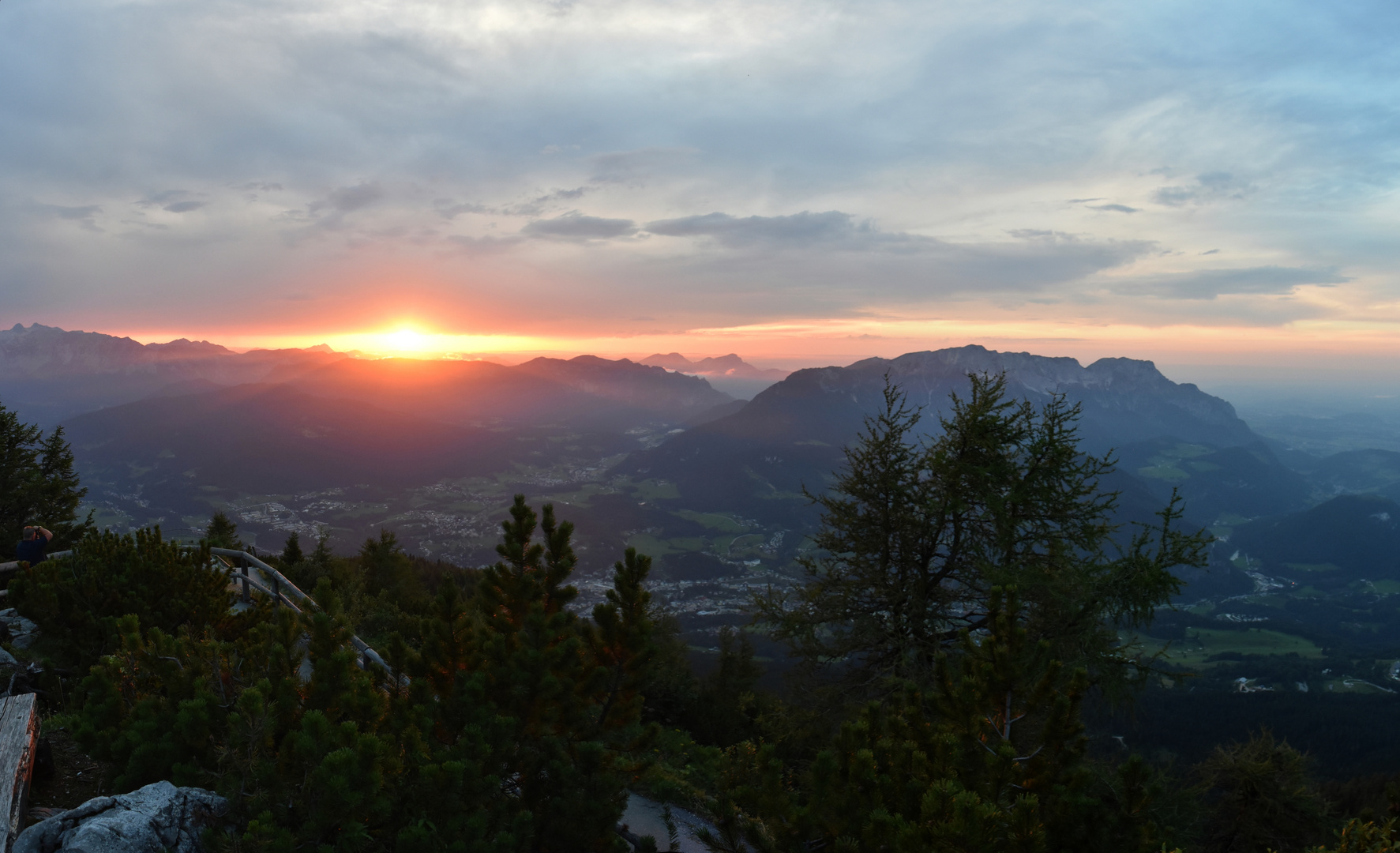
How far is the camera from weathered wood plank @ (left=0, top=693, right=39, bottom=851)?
5590 millimetres

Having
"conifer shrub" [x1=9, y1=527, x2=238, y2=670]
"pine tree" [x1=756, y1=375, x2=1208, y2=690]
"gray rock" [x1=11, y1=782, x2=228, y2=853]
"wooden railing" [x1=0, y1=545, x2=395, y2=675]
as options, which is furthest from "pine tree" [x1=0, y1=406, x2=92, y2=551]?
"pine tree" [x1=756, y1=375, x2=1208, y2=690]

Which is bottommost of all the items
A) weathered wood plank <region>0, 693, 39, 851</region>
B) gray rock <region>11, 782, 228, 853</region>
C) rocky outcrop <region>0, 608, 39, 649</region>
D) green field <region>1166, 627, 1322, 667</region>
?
green field <region>1166, 627, 1322, 667</region>

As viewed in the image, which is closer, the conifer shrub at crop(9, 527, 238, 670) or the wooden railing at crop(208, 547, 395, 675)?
the conifer shrub at crop(9, 527, 238, 670)

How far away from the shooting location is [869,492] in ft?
41.9

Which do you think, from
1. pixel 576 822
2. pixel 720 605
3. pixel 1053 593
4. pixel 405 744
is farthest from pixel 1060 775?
pixel 720 605

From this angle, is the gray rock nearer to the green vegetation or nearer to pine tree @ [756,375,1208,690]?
the green vegetation

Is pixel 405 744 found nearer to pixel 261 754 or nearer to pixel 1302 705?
pixel 261 754

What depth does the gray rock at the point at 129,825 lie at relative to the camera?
15.3 ft

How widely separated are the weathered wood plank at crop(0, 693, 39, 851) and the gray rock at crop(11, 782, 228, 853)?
858 mm

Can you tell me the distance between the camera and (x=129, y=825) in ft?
15.7

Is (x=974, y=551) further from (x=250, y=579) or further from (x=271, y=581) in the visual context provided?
(x=271, y=581)

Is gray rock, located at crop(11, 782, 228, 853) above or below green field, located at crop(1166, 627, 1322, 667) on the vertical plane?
above

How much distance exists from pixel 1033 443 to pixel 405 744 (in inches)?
450

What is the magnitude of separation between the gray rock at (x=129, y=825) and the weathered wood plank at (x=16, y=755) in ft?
2.82
